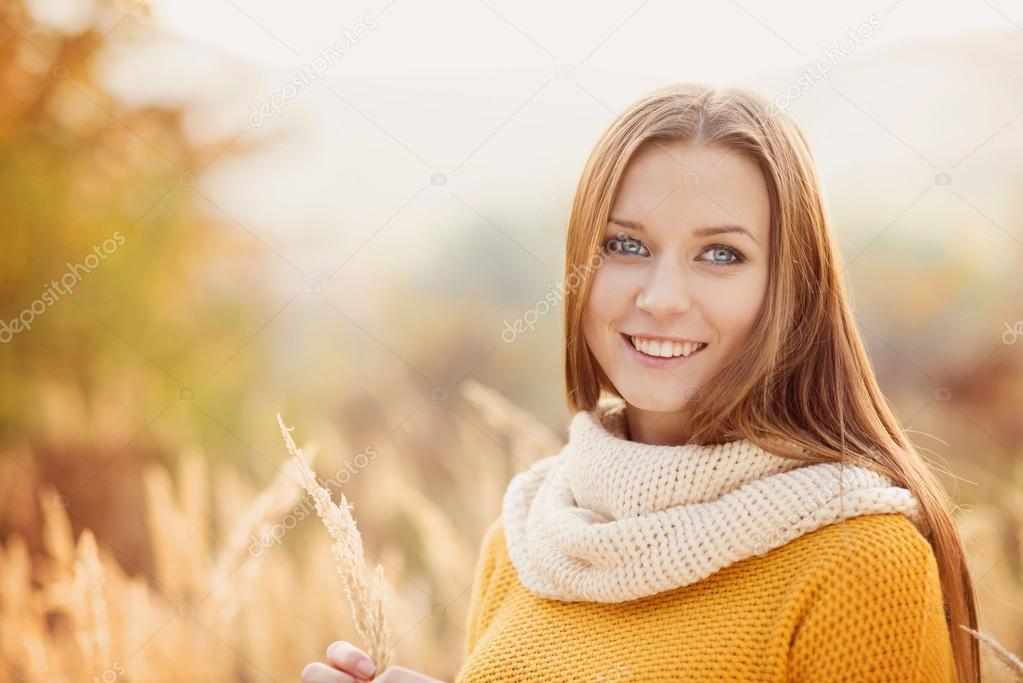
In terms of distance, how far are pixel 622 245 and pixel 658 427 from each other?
33 centimetres

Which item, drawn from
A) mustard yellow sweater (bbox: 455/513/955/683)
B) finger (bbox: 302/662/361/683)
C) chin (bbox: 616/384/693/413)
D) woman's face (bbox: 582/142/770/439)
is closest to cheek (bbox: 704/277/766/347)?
woman's face (bbox: 582/142/770/439)

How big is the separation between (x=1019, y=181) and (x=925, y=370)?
0.67 metres

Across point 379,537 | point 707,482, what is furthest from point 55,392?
point 707,482

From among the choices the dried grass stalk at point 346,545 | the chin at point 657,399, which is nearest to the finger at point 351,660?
the dried grass stalk at point 346,545

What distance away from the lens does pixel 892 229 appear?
3.25 m

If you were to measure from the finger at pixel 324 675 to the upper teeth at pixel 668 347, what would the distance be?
25.8 inches

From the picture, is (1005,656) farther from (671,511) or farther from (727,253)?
(727,253)

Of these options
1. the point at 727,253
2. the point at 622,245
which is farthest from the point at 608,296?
the point at 727,253

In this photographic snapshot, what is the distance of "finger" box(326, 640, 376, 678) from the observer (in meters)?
1.34

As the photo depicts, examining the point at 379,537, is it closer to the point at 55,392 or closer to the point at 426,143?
the point at 55,392

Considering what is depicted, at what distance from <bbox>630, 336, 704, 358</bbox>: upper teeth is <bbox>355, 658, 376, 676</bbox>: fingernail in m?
0.62

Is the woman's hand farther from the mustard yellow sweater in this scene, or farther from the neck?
the neck

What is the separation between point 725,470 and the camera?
4.50 ft

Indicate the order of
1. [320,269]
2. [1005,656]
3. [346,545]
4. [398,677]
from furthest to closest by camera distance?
[320,269] < [398,677] < [346,545] < [1005,656]
